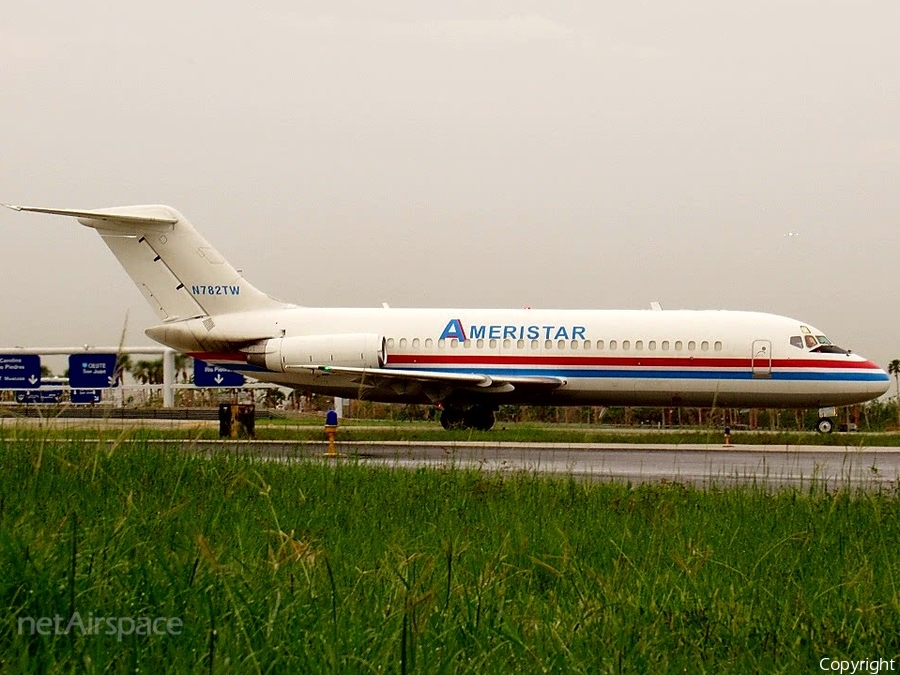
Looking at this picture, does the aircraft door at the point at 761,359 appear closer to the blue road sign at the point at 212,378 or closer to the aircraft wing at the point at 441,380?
the aircraft wing at the point at 441,380

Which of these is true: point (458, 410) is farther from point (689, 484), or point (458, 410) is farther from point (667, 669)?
point (667, 669)

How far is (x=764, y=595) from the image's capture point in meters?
5.80

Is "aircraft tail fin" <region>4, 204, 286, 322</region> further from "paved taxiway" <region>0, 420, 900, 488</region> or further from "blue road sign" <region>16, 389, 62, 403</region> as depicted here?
"paved taxiway" <region>0, 420, 900, 488</region>

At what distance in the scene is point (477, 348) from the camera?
89.8ft

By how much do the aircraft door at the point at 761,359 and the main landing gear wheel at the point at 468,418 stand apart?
21.8ft

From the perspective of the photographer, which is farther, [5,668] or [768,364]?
[768,364]

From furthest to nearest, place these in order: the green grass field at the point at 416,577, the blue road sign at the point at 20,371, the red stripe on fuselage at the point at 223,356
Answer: the blue road sign at the point at 20,371
the red stripe on fuselage at the point at 223,356
the green grass field at the point at 416,577

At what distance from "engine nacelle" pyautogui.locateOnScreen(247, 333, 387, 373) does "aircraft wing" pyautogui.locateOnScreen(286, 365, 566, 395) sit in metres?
0.18

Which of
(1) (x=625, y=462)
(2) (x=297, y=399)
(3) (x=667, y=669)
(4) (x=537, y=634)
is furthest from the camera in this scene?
(2) (x=297, y=399)

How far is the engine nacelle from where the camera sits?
1068 inches

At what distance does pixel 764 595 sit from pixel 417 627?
2.57 m

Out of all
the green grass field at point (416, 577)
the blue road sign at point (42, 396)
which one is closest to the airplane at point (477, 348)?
the blue road sign at point (42, 396)

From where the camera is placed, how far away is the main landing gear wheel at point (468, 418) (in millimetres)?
27859

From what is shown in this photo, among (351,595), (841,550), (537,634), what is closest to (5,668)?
(351,595)
